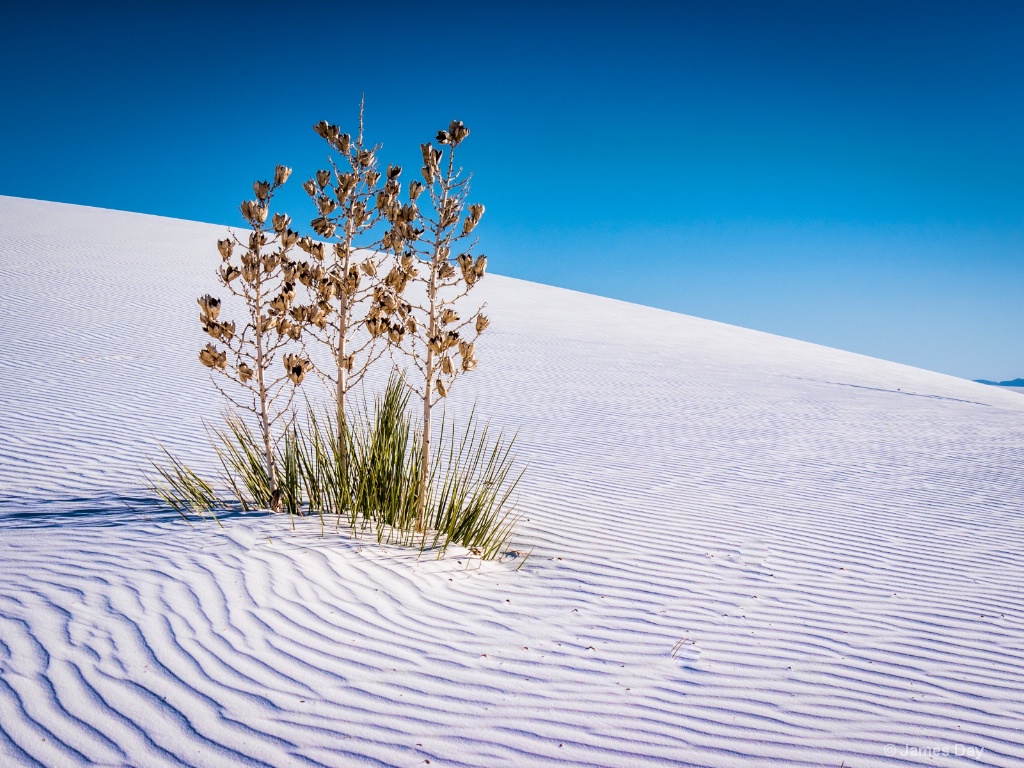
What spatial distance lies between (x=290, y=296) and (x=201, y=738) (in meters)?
2.63

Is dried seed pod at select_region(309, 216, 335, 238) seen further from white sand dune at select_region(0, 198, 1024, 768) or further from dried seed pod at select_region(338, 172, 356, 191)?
white sand dune at select_region(0, 198, 1024, 768)

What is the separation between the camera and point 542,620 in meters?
3.44

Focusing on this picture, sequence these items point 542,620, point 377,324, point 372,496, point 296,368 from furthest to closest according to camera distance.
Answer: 1. point 372,496
2. point 296,368
3. point 377,324
4. point 542,620

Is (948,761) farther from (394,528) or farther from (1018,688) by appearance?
(394,528)

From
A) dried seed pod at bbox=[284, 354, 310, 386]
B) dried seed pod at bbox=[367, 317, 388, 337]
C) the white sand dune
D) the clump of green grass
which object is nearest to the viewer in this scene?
the white sand dune

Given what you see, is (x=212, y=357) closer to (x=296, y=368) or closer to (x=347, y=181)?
(x=296, y=368)

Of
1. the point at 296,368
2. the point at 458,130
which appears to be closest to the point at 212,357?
the point at 296,368

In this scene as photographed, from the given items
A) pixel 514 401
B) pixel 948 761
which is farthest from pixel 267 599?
pixel 514 401

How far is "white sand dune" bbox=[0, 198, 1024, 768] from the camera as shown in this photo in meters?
2.39

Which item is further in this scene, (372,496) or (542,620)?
(372,496)

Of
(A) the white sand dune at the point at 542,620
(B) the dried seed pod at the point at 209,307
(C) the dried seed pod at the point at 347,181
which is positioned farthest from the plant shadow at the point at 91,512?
(C) the dried seed pod at the point at 347,181

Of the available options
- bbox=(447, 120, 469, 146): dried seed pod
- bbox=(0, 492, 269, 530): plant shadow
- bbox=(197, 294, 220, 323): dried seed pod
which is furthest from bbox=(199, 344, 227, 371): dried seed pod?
bbox=(447, 120, 469, 146): dried seed pod

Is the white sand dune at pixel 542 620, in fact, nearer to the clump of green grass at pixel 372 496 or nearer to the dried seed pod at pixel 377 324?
the clump of green grass at pixel 372 496

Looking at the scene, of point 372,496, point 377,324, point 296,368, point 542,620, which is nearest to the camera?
point 542,620
